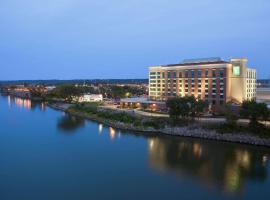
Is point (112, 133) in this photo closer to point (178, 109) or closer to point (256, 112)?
point (178, 109)

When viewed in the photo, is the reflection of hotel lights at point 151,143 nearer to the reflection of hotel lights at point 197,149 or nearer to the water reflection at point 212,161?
the water reflection at point 212,161

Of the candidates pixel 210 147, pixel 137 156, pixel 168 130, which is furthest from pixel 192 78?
pixel 137 156

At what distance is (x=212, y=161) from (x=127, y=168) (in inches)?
125

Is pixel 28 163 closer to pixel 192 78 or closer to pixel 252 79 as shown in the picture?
pixel 192 78

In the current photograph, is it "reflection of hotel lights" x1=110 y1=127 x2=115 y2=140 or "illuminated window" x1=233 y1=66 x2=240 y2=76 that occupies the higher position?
"illuminated window" x1=233 y1=66 x2=240 y2=76

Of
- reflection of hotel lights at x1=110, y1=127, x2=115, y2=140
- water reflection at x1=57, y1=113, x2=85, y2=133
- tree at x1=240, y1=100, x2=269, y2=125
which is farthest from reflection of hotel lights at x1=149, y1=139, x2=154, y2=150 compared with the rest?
water reflection at x1=57, y1=113, x2=85, y2=133

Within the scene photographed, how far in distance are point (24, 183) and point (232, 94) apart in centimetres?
1526

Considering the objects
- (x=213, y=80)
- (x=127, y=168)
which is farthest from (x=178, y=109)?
(x=127, y=168)

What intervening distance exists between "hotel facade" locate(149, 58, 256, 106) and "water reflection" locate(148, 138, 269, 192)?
7649mm

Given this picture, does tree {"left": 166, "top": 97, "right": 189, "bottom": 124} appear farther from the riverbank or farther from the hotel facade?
the hotel facade

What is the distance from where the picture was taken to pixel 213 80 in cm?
1997

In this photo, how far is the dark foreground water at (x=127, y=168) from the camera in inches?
309

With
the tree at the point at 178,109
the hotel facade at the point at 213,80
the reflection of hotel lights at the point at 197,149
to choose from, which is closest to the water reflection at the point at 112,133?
the tree at the point at 178,109

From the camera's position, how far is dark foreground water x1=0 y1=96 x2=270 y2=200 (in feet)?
25.8
